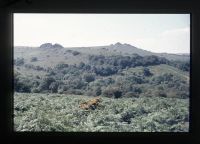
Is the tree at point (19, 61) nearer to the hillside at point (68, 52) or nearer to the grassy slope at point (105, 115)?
the hillside at point (68, 52)

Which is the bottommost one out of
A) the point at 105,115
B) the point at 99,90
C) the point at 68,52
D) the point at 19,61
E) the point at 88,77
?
the point at 105,115

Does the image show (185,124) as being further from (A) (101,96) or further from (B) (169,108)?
(A) (101,96)

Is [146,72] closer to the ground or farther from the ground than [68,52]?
closer to the ground

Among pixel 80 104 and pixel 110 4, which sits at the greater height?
pixel 110 4

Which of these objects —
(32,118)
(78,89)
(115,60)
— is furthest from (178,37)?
(32,118)

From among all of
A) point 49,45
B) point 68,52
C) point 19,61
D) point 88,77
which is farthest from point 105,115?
point 19,61

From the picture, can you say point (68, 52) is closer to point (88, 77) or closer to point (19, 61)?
point (88, 77)

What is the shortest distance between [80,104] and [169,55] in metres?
1.13

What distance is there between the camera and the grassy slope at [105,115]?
26.6 feet

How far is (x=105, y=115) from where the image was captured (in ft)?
26.7

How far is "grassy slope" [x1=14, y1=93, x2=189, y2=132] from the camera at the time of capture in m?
8.11

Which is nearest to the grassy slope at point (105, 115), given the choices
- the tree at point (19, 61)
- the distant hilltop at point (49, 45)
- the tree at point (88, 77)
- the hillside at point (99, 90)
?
the hillside at point (99, 90)
